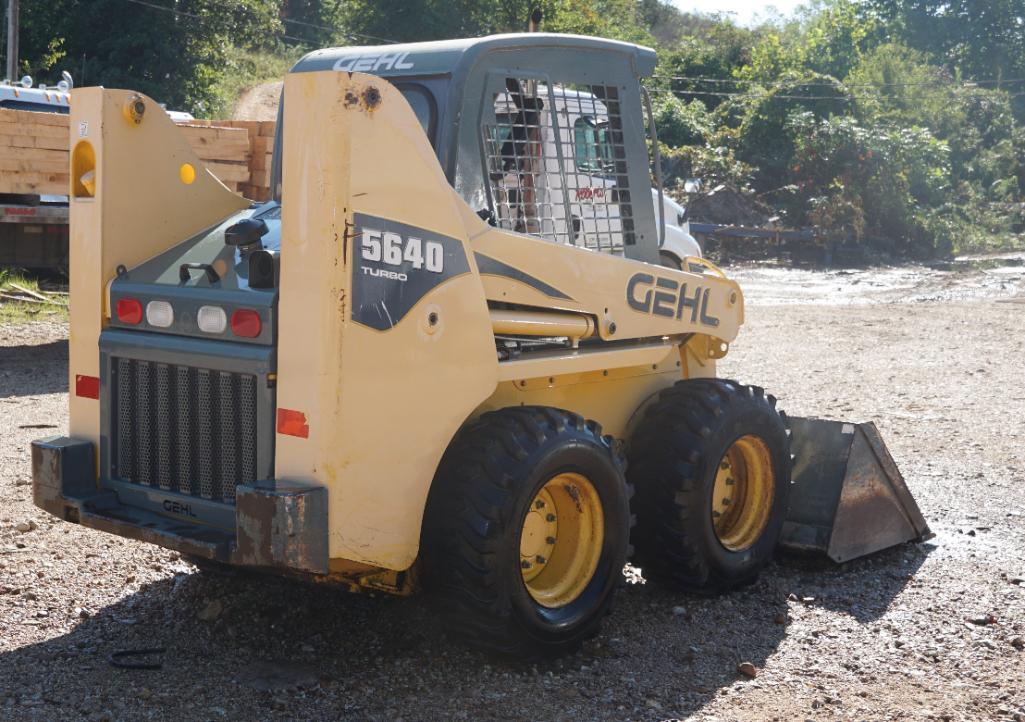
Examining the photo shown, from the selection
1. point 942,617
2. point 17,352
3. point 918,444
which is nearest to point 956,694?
point 942,617

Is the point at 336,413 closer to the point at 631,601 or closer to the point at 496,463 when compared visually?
the point at 496,463

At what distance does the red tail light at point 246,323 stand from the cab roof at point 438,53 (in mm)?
1200

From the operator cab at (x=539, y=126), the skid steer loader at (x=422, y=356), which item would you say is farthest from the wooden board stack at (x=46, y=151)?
the skid steer loader at (x=422, y=356)

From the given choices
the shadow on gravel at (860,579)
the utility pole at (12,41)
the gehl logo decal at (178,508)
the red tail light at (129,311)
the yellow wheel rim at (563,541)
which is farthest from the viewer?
the utility pole at (12,41)

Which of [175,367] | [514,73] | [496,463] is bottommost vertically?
[496,463]

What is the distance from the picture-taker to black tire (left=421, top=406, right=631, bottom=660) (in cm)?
447

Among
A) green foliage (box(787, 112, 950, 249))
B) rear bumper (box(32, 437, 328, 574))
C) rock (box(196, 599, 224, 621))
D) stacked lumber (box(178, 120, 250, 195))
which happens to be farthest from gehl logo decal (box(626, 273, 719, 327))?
green foliage (box(787, 112, 950, 249))

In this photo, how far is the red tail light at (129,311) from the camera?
4809 millimetres

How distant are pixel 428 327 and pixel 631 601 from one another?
1966 mm

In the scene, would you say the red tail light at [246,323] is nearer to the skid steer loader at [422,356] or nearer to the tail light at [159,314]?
the skid steer loader at [422,356]

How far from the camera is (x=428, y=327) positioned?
14.5 ft

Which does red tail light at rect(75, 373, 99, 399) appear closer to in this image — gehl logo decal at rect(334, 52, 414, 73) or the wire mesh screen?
gehl logo decal at rect(334, 52, 414, 73)

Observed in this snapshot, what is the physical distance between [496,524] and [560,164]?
68.0 inches

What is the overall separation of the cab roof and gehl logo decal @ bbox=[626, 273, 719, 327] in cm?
101
